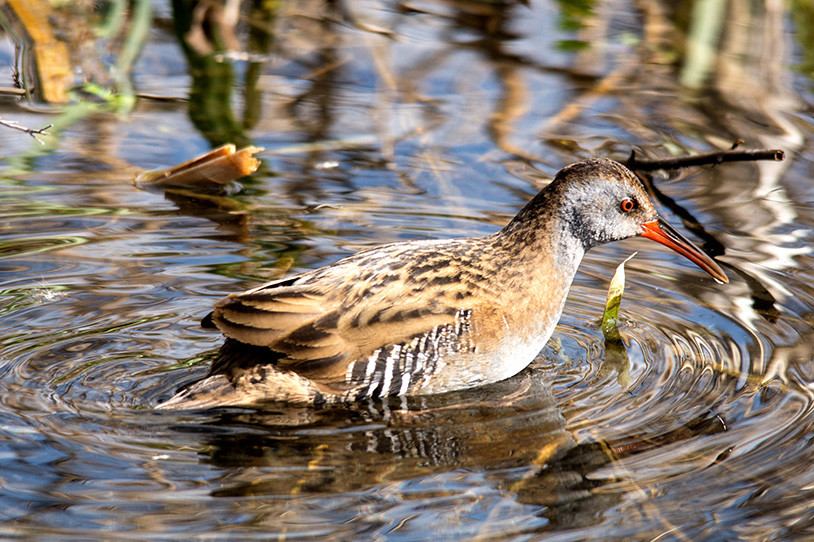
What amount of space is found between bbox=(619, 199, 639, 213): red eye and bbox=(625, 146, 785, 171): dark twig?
1434 millimetres

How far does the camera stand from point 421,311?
15.5 ft

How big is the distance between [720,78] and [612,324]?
4.33 metres

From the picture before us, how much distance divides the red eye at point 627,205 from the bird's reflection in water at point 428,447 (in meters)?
0.95

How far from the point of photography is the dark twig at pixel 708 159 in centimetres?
632

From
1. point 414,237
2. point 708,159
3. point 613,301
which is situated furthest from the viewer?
point 708,159

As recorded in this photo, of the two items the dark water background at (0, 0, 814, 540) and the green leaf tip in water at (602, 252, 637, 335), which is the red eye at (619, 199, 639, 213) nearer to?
the green leaf tip in water at (602, 252, 637, 335)

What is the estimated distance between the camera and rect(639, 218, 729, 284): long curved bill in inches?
208

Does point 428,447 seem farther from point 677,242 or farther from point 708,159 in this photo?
point 708,159

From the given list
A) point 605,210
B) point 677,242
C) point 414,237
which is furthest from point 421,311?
point 414,237

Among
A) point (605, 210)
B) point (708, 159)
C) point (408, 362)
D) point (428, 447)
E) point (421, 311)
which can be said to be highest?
point (605, 210)

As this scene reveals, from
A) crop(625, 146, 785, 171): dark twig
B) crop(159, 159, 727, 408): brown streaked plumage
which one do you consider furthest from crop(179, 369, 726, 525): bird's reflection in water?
crop(625, 146, 785, 171): dark twig

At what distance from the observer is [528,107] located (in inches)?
326

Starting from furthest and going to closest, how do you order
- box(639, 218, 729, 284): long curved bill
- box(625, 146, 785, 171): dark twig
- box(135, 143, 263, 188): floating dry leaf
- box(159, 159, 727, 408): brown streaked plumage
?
A: box(135, 143, 263, 188): floating dry leaf → box(625, 146, 785, 171): dark twig → box(639, 218, 729, 284): long curved bill → box(159, 159, 727, 408): brown streaked plumage

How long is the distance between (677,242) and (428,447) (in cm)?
178
